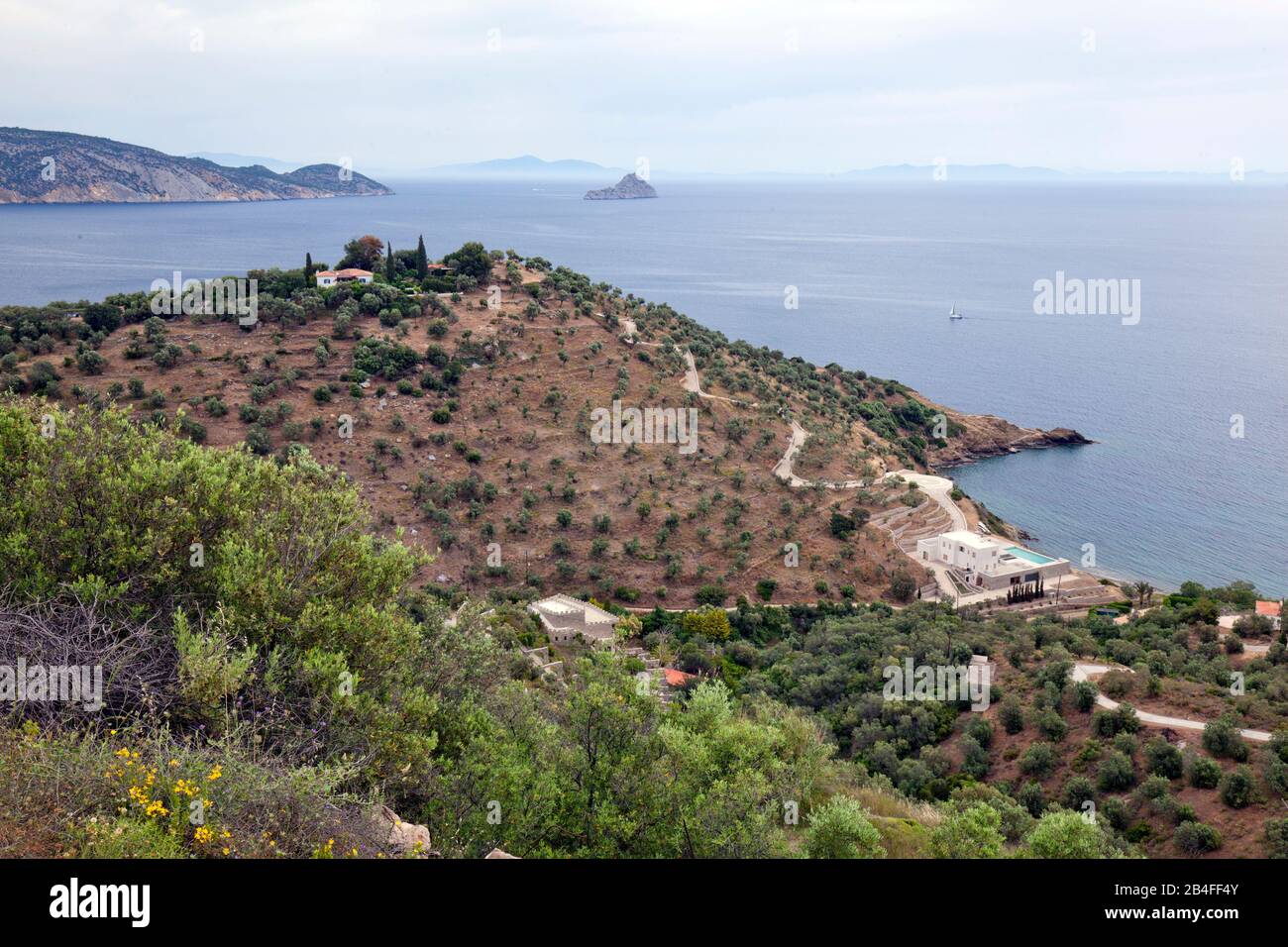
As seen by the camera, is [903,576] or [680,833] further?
[903,576]

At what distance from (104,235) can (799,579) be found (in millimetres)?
157061

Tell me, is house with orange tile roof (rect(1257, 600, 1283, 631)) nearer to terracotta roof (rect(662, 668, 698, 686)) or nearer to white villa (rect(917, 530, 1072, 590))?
white villa (rect(917, 530, 1072, 590))

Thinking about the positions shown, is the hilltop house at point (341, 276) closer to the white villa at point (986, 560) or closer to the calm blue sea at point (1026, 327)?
the white villa at point (986, 560)

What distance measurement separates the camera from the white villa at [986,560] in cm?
4331

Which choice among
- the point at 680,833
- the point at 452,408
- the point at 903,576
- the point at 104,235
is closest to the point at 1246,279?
the point at 903,576

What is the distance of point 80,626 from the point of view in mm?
9695

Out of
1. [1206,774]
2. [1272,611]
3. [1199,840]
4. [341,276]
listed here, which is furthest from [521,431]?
[1199,840]

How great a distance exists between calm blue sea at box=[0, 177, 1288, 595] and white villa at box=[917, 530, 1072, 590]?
34.4 ft

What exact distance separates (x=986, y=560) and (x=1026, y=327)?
86.1 metres

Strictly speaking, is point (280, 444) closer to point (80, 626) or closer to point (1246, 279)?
point (80, 626)

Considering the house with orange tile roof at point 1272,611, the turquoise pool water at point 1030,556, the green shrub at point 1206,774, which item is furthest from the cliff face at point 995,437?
the green shrub at point 1206,774

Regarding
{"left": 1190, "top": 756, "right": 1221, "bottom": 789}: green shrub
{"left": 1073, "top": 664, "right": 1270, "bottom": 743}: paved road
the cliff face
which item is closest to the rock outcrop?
{"left": 1190, "top": 756, "right": 1221, "bottom": 789}: green shrub

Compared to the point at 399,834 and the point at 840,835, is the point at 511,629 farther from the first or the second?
the point at 399,834

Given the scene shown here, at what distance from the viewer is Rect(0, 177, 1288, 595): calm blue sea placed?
60.7m
